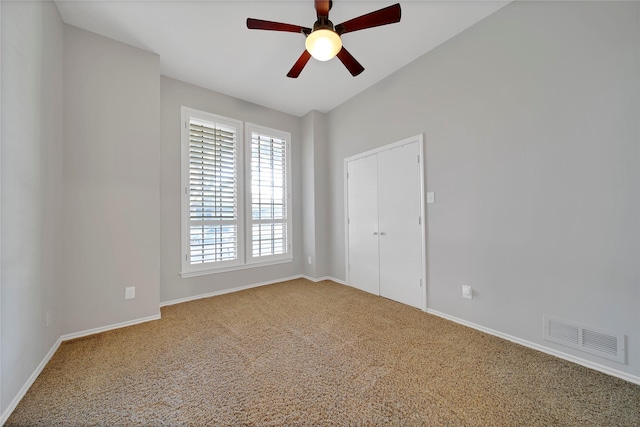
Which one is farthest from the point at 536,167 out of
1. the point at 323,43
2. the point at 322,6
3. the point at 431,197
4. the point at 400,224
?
the point at 322,6

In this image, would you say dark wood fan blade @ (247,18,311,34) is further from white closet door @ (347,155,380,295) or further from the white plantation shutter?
the white plantation shutter

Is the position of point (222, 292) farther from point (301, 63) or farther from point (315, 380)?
point (301, 63)

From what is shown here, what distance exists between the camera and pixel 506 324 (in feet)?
7.24

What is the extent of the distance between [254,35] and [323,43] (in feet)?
3.27

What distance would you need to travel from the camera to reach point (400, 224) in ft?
10.3

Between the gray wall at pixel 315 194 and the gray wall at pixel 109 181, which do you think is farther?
the gray wall at pixel 315 194

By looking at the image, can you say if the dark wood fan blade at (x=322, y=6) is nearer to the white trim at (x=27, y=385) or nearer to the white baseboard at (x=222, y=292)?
the white trim at (x=27, y=385)

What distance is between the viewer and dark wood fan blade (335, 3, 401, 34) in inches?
70.1

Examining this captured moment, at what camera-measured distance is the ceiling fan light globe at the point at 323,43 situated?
190cm

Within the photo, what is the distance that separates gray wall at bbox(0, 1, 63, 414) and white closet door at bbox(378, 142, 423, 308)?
331 centimetres

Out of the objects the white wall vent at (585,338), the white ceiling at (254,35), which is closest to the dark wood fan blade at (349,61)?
the white ceiling at (254,35)

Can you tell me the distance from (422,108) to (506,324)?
239 cm

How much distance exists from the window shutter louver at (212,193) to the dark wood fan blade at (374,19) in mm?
2319

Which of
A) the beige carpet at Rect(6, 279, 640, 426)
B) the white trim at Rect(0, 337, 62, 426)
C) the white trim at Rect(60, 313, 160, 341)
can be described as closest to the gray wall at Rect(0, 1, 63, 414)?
the white trim at Rect(0, 337, 62, 426)
